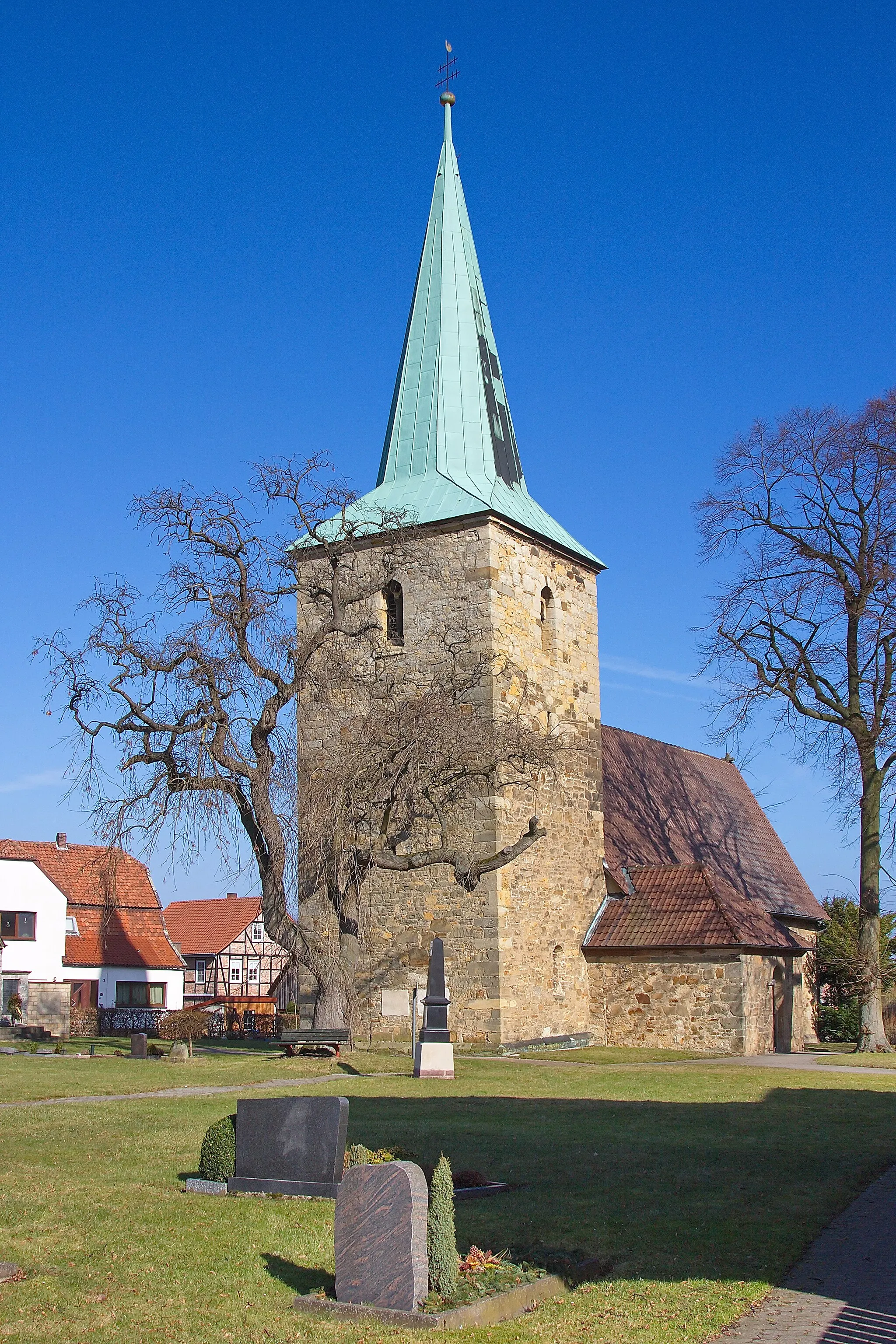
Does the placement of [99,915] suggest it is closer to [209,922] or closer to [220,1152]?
[209,922]

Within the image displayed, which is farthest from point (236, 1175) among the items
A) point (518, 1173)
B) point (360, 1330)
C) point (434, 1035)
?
point (434, 1035)

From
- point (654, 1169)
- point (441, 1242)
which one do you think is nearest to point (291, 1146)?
point (441, 1242)

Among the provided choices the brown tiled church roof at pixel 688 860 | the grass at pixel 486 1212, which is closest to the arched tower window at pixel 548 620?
the brown tiled church roof at pixel 688 860

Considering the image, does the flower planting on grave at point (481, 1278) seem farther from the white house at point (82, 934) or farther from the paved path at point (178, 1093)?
the white house at point (82, 934)

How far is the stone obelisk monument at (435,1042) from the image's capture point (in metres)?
19.4

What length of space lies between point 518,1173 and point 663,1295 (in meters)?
3.64

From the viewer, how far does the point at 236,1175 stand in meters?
9.57

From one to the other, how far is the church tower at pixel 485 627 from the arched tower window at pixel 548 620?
41 millimetres

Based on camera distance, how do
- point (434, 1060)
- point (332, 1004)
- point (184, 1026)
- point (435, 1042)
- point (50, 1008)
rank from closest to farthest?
point (434, 1060) < point (435, 1042) < point (332, 1004) < point (184, 1026) < point (50, 1008)

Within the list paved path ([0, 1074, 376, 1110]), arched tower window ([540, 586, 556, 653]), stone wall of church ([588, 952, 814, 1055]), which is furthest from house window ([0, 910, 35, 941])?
paved path ([0, 1074, 376, 1110])

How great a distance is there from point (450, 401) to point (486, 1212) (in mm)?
22481

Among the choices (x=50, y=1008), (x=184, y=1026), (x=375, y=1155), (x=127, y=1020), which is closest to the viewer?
(x=375, y=1155)

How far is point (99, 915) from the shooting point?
4856 centimetres

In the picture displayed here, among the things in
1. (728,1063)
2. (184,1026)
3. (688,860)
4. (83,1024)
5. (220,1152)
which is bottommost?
(83,1024)
